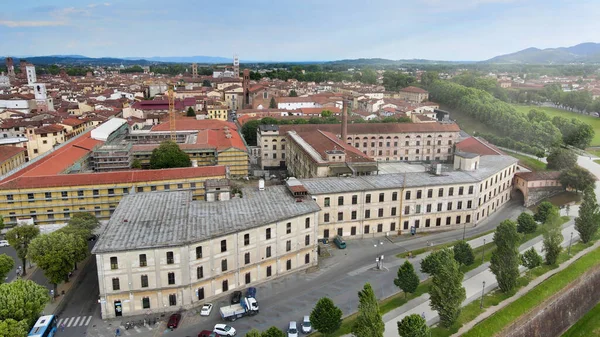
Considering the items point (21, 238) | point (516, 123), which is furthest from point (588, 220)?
point (21, 238)

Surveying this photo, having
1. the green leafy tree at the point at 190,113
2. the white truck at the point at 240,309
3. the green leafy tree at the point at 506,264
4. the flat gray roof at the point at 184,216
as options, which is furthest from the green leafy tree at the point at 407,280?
the green leafy tree at the point at 190,113

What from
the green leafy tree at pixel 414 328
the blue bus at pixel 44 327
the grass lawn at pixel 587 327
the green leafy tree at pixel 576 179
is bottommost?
the grass lawn at pixel 587 327

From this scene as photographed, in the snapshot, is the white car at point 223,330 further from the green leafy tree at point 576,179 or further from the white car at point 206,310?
the green leafy tree at point 576,179

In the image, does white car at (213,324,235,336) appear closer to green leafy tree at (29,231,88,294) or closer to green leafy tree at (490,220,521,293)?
green leafy tree at (29,231,88,294)

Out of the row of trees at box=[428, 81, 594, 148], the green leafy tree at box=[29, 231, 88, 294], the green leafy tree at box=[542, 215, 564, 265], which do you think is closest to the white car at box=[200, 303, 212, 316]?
the green leafy tree at box=[29, 231, 88, 294]

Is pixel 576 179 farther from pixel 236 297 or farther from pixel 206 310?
pixel 206 310

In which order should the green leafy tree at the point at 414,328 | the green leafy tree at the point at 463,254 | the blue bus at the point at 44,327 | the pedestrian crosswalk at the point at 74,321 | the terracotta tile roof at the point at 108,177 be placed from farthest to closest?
the terracotta tile roof at the point at 108,177, the green leafy tree at the point at 463,254, the pedestrian crosswalk at the point at 74,321, the blue bus at the point at 44,327, the green leafy tree at the point at 414,328

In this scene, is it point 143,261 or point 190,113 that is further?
point 190,113
